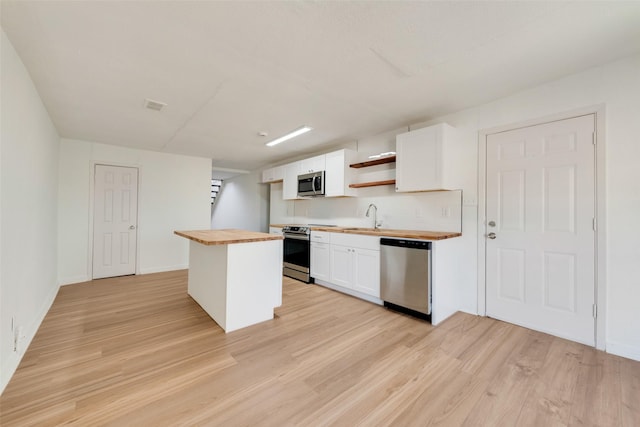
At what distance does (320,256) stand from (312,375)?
7.40ft

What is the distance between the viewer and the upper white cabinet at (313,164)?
452 centimetres

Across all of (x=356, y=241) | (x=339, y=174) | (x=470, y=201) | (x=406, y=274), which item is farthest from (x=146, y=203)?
(x=470, y=201)

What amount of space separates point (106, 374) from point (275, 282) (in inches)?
59.5

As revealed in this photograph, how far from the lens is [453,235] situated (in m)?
2.93

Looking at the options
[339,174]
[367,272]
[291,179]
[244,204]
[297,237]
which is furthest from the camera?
[244,204]

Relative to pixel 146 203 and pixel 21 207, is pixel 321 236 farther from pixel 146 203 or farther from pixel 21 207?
pixel 146 203

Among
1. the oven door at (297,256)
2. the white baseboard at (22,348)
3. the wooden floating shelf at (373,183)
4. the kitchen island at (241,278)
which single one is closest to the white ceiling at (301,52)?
the wooden floating shelf at (373,183)

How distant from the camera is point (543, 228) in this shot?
2.56 metres

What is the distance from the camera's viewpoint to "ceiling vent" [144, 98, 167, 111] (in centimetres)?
281

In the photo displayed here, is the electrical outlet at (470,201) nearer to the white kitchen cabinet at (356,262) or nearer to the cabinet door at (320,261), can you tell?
the white kitchen cabinet at (356,262)

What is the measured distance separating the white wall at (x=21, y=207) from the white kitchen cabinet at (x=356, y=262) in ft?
10.3

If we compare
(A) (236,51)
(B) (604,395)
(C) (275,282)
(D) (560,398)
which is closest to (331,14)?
(A) (236,51)

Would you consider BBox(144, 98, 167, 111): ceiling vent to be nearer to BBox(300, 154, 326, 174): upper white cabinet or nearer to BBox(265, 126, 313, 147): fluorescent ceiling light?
BBox(265, 126, 313, 147): fluorescent ceiling light

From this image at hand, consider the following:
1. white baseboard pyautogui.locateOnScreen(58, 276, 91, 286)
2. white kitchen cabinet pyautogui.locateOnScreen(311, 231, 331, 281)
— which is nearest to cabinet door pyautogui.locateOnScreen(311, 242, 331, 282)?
white kitchen cabinet pyautogui.locateOnScreen(311, 231, 331, 281)
